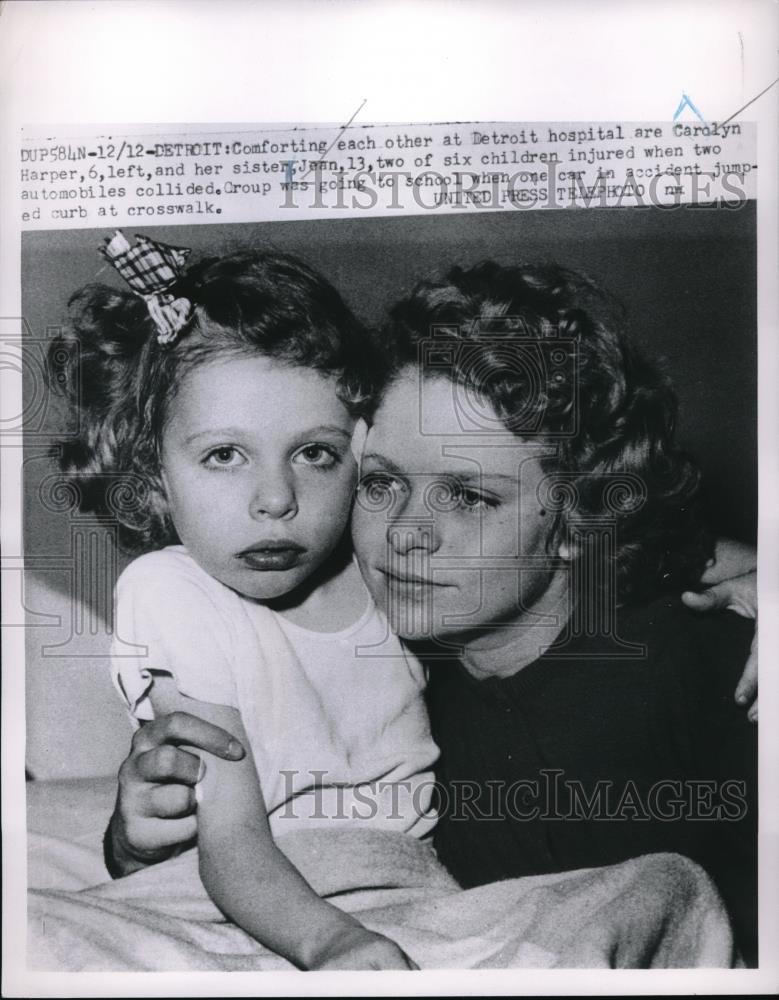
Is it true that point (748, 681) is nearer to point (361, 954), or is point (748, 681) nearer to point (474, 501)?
point (474, 501)

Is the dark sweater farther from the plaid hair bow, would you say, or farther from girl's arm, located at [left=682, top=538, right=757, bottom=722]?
the plaid hair bow

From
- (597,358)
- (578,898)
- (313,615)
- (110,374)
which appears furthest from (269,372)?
(578,898)

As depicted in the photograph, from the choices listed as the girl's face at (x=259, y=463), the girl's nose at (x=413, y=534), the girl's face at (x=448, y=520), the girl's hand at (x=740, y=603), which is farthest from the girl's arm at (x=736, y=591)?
the girl's face at (x=259, y=463)

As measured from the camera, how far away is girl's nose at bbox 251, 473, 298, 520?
4.48 feet

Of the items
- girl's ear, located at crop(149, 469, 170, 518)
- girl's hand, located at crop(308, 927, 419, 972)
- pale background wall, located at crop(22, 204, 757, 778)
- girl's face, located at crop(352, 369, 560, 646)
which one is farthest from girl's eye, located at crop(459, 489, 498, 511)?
girl's hand, located at crop(308, 927, 419, 972)

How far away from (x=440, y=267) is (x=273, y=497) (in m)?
0.45

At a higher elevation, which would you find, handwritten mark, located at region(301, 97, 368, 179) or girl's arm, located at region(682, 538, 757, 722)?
handwritten mark, located at region(301, 97, 368, 179)

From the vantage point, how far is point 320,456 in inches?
54.2

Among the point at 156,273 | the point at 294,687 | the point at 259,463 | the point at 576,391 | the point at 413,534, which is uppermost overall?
the point at 156,273

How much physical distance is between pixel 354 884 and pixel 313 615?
1.36ft

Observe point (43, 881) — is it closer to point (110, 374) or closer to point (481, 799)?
point (481, 799)

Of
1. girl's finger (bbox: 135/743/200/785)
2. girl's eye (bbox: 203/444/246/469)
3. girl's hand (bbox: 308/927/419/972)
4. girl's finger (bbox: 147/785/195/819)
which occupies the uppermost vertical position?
girl's eye (bbox: 203/444/246/469)

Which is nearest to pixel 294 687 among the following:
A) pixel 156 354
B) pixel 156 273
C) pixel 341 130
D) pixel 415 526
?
pixel 415 526

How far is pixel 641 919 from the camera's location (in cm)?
Answer: 137
